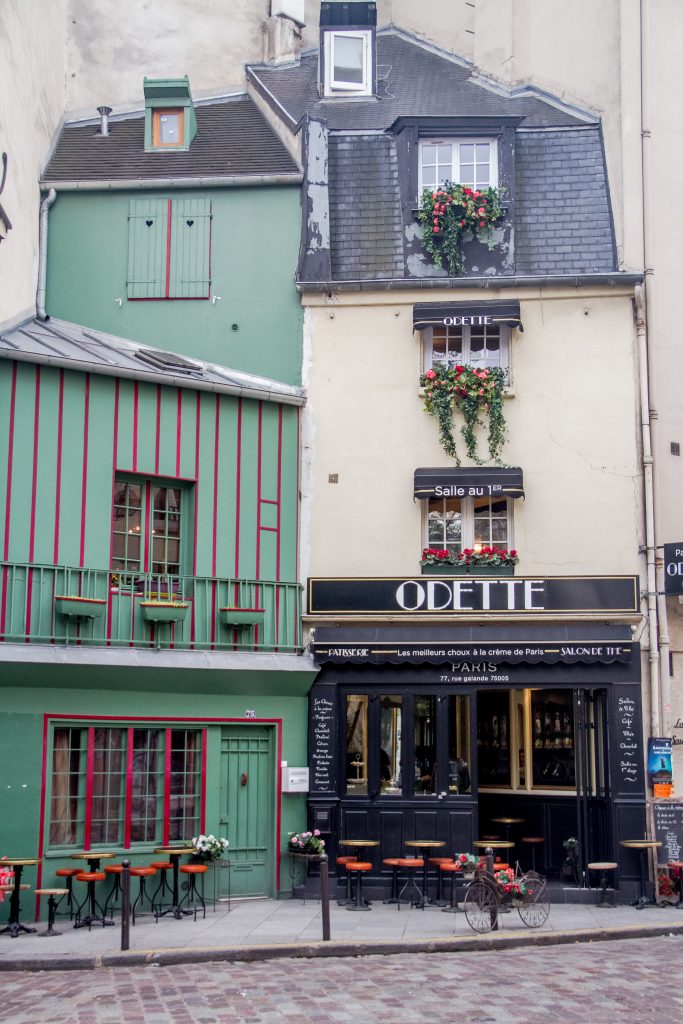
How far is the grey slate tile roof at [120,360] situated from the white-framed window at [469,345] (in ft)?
6.12

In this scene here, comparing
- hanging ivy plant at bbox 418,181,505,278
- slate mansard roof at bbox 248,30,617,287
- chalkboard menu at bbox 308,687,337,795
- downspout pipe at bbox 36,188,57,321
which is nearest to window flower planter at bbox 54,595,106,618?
chalkboard menu at bbox 308,687,337,795

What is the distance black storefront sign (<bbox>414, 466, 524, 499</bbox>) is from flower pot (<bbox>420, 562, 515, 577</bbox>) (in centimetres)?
92

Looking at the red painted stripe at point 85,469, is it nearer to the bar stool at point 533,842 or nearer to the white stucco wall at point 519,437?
the white stucco wall at point 519,437

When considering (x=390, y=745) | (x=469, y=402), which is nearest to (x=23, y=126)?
(x=469, y=402)

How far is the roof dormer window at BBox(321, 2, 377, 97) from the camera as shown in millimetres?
20312

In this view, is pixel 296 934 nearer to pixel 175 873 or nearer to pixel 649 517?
pixel 175 873

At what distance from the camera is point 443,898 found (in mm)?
15992

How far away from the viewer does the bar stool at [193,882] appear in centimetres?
1509

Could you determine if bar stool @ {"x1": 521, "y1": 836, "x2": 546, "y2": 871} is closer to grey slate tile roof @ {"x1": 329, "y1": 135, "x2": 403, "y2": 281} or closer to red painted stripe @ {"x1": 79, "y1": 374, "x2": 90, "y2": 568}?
red painted stripe @ {"x1": 79, "y1": 374, "x2": 90, "y2": 568}

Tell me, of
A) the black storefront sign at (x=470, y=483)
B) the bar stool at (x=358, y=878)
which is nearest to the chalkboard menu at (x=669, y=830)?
the bar stool at (x=358, y=878)

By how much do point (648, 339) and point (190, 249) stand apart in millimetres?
6428

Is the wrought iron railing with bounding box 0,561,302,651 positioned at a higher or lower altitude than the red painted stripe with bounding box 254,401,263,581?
lower

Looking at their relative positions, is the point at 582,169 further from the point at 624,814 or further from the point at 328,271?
the point at 624,814

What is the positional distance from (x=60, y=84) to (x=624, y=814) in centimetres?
1385
